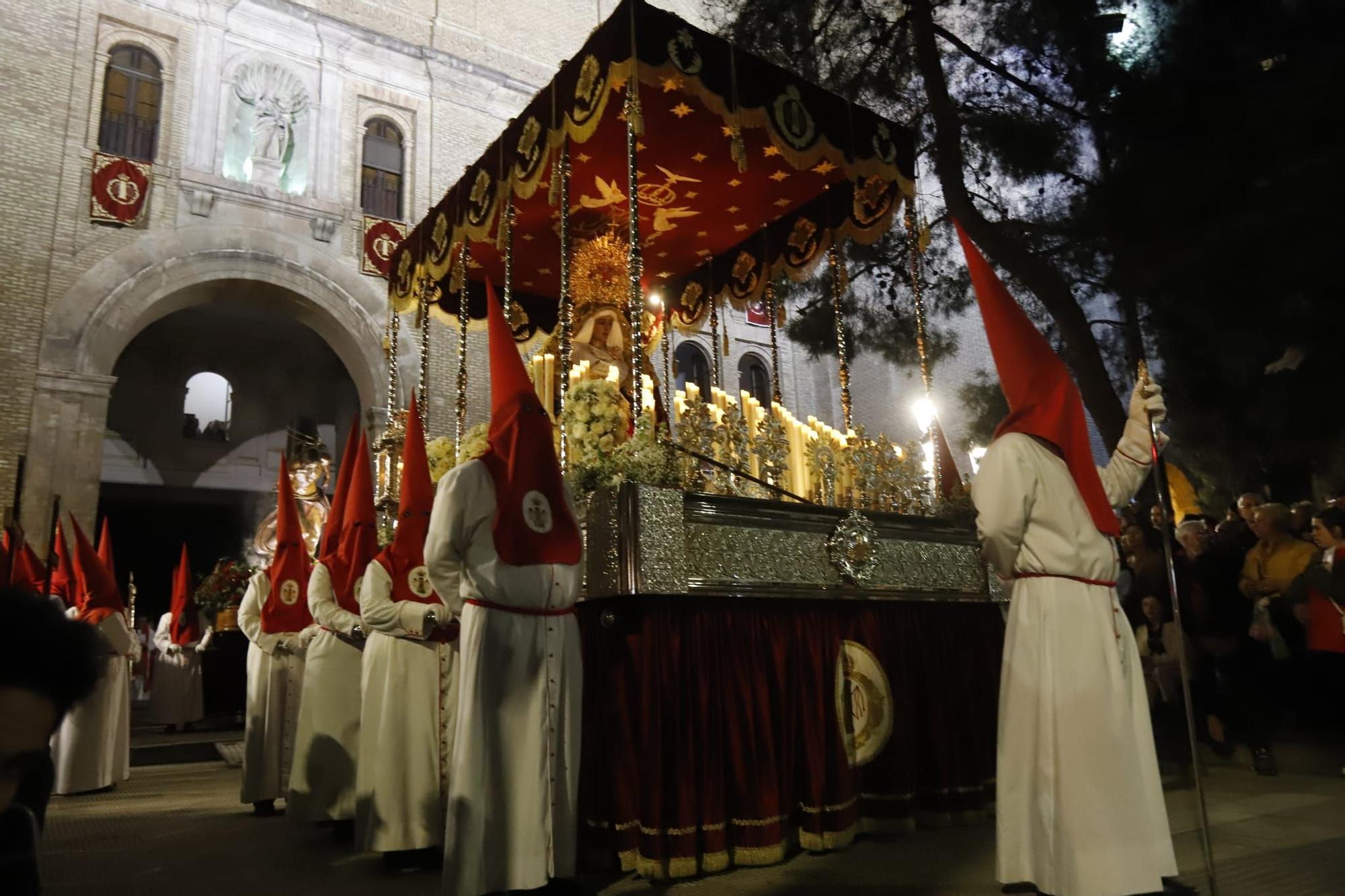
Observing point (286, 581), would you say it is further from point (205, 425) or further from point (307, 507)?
point (205, 425)

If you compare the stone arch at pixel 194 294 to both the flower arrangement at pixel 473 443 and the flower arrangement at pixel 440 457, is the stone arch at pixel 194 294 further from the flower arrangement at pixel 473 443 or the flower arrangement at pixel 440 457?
the flower arrangement at pixel 473 443

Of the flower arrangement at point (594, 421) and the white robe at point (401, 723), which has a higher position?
the flower arrangement at point (594, 421)

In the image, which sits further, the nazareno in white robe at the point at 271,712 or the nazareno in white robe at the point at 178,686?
the nazareno in white robe at the point at 178,686

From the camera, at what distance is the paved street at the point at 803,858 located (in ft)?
10.5

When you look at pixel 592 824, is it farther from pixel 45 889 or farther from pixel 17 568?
pixel 17 568

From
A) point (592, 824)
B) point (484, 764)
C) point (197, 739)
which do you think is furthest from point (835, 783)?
point (197, 739)

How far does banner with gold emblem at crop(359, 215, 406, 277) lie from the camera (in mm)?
14062

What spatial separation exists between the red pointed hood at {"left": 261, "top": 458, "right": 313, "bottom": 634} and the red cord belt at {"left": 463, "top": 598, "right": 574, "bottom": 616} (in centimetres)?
305

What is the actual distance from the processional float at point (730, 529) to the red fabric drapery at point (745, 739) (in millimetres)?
10

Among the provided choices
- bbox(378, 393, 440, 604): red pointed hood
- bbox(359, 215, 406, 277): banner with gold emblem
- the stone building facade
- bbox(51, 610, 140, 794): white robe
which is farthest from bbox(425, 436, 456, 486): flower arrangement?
bbox(359, 215, 406, 277): banner with gold emblem

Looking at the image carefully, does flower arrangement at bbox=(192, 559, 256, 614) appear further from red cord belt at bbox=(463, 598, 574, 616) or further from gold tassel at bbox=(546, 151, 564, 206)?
red cord belt at bbox=(463, 598, 574, 616)

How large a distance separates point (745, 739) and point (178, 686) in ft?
38.3

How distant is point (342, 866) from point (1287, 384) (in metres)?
9.20

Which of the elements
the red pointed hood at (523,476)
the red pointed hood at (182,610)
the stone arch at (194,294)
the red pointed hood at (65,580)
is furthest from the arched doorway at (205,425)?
the red pointed hood at (523,476)
